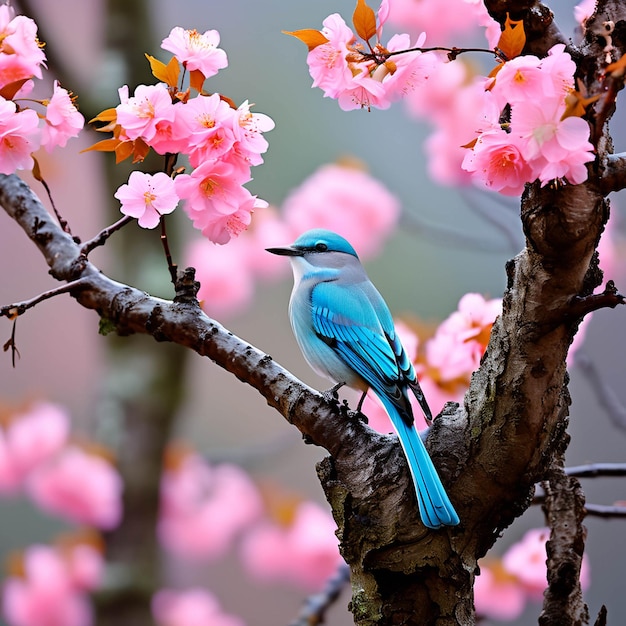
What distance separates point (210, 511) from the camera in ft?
7.48

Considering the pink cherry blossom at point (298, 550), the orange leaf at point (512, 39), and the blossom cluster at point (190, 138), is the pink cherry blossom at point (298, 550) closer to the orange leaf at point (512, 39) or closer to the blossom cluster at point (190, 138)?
the blossom cluster at point (190, 138)

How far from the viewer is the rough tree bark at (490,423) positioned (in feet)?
1.94

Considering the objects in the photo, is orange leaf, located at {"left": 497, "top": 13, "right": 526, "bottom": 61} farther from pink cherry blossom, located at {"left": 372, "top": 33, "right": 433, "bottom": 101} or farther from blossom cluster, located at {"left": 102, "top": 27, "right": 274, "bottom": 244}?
blossom cluster, located at {"left": 102, "top": 27, "right": 274, "bottom": 244}

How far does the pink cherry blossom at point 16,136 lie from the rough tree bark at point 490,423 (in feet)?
0.55

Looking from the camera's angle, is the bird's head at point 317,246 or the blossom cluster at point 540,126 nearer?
the blossom cluster at point 540,126

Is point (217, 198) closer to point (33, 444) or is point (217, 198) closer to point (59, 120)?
point (59, 120)

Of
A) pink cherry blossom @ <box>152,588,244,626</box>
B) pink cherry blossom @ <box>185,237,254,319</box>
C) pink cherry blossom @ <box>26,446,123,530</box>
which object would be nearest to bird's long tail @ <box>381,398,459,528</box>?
pink cherry blossom @ <box>26,446,123,530</box>

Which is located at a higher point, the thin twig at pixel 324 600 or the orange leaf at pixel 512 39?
the orange leaf at pixel 512 39

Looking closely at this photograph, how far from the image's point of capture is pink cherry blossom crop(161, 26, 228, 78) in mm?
732

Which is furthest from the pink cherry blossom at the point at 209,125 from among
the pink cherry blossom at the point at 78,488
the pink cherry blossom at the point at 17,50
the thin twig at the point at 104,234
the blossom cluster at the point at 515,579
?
the pink cherry blossom at the point at 78,488

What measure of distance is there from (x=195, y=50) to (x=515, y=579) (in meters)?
1.33

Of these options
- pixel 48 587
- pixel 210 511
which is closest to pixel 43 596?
pixel 48 587

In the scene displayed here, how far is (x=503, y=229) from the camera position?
131 cm

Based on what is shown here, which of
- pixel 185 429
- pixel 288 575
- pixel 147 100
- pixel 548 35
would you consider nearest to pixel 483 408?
pixel 548 35
